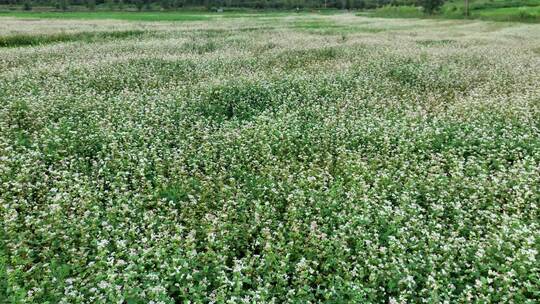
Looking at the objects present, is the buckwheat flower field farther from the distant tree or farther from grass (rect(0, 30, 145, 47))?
the distant tree

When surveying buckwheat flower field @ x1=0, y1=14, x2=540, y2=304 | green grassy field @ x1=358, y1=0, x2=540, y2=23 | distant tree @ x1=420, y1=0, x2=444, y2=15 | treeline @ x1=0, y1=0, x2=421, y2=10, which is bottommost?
buckwheat flower field @ x1=0, y1=14, x2=540, y2=304

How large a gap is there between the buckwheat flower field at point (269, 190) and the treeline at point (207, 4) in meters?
98.1

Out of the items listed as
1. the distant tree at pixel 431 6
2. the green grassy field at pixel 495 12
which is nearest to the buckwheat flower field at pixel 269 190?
the green grassy field at pixel 495 12

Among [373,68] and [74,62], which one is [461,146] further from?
[74,62]

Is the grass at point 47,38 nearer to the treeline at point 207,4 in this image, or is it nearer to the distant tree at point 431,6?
the distant tree at point 431,6

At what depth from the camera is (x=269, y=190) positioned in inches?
297

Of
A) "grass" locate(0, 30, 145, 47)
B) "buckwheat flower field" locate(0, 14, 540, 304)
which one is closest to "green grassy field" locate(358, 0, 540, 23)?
"buckwheat flower field" locate(0, 14, 540, 304)

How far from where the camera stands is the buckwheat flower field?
4930 millimetres

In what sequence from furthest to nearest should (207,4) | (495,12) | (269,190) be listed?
1. (207,4)
2. (495,12)
3. (269,190)

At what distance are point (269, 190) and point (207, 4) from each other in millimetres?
118104

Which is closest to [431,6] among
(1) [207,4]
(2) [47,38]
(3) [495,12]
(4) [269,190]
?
(3) [495,12]

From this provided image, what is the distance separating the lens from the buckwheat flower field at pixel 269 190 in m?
4.93

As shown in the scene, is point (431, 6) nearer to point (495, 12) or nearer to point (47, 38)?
point (495, 12)

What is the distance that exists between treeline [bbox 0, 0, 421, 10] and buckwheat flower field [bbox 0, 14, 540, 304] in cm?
9810
